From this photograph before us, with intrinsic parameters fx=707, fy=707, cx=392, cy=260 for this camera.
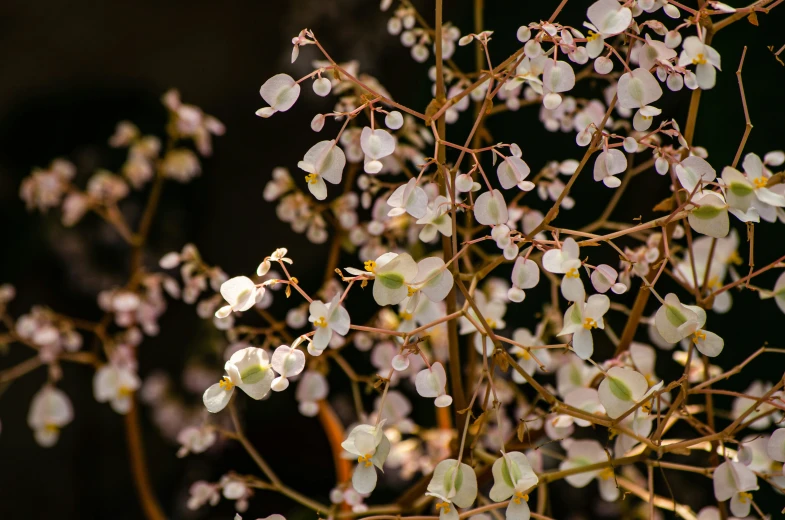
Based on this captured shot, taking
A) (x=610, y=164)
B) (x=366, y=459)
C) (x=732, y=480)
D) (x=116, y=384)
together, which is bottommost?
(x=116, y=384)

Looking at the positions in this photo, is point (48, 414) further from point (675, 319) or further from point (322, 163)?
point (675, 319)

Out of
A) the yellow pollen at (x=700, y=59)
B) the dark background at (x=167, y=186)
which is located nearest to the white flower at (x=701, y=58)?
the yellow pollen at (x=700, y=59)

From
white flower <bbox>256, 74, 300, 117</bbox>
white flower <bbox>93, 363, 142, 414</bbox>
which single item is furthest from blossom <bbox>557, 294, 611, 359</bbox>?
white flower <bbox>93, 363, 142, 414</bbox>

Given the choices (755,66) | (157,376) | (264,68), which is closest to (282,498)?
(157,376)

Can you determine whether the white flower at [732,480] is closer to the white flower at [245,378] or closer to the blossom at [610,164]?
the blossom at [610,164]

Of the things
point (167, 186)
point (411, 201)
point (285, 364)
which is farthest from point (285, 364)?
point (167, 186)

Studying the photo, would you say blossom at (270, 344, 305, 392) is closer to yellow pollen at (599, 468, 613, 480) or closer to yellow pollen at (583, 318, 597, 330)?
yellow pollen at (583, 318, 597, 330)

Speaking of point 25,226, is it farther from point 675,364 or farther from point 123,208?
point 675,364
